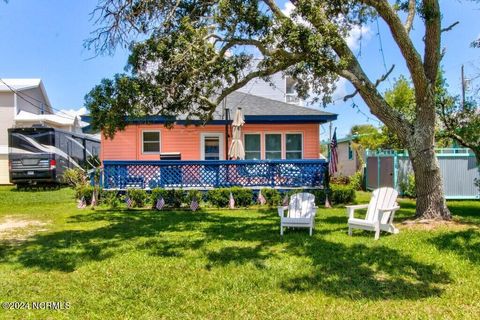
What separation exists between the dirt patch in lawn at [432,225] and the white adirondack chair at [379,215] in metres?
0.62

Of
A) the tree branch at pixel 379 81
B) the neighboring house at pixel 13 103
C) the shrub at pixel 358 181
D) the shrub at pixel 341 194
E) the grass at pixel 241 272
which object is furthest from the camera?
the neighboring house at pixel 13 103

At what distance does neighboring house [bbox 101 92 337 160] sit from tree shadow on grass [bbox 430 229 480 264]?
9303mm

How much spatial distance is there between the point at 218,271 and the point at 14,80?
26579 millimetres

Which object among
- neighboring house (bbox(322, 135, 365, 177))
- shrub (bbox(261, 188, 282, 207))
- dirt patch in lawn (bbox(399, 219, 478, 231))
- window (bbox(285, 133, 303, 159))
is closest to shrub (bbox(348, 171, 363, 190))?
window (bbox(285, 133, 303, 159))

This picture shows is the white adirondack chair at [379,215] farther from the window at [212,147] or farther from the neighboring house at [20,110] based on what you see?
the neighboring house at [20,110]

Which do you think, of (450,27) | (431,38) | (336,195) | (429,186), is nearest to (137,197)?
(336,195)

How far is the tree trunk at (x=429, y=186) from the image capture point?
28.0 ft

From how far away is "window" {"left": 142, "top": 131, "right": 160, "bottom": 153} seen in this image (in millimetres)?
16672

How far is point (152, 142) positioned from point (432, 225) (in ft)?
38.2

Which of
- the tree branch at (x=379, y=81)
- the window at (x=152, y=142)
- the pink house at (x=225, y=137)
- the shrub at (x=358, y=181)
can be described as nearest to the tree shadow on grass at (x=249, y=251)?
the tree branch at (x=379, y=81)

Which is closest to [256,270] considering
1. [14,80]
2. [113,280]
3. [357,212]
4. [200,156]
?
[113,280]

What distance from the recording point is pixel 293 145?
1702cm

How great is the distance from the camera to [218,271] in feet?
17.7

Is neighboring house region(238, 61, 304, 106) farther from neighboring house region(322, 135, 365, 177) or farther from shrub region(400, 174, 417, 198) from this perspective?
shrub region(400, 174, 417, 198)
